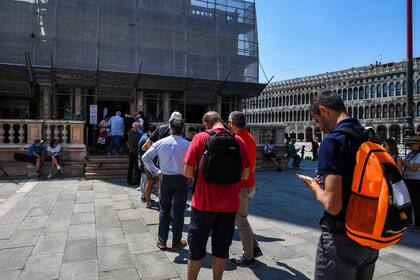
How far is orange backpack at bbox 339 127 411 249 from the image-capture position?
6.20 ft

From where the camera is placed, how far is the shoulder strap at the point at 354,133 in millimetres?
2057

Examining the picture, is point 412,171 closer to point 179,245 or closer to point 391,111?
point 179,245

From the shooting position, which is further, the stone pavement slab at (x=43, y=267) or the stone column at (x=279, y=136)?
Answer: the stone column at (x=279, y=136)

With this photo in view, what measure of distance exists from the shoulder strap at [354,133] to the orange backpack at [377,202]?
8 cm

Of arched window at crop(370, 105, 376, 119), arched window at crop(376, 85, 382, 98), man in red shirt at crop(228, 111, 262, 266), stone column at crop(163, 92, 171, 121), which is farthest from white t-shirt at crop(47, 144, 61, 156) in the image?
arched window at crop(370, 105, 376, 119)

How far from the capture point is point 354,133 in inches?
81.4

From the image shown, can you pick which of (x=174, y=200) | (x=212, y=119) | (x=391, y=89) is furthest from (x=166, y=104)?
(x=391, y=89)

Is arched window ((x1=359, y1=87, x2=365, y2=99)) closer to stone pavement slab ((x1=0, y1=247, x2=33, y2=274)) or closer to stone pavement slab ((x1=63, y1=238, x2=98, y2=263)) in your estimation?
stone pavement slab ((x1=63, y1=238, x2=98, y2=263))

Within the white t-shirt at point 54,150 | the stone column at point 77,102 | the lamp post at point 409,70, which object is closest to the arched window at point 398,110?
the lamp post at point 409,70

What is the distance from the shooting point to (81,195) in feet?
27.6

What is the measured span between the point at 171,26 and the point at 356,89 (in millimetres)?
58436

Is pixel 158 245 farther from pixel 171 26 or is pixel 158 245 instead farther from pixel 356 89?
pixel 356 89

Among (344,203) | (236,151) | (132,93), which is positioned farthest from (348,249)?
(132,93)

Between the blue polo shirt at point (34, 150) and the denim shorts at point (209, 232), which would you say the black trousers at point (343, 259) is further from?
the blue polo shirt at point (34, 150)
